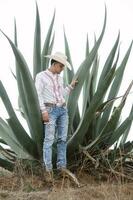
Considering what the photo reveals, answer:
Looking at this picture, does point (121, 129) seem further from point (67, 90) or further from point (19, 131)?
point (19, 131)

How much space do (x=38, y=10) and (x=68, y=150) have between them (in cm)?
151

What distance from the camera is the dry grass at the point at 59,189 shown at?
5.18 meters

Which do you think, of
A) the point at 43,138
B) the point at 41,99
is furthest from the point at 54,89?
the point at 43,138

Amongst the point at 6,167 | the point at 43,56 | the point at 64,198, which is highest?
the point at 43,56

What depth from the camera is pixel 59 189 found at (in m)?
5.65

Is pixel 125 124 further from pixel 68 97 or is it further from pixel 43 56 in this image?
pixel 43 56

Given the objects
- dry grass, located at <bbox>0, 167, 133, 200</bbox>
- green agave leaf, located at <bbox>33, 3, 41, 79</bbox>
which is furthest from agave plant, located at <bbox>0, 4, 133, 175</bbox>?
dry grass, located at <bbox>0, 167, 133, 200</bbox>

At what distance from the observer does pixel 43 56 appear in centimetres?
667

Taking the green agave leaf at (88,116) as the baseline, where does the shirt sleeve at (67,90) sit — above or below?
above

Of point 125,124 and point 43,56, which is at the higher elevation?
point 43,56

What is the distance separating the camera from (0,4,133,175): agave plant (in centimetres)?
599

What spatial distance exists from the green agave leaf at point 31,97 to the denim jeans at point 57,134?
0.15m

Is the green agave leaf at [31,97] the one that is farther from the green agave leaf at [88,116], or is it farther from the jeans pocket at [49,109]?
the green agave leaf at [88,116]

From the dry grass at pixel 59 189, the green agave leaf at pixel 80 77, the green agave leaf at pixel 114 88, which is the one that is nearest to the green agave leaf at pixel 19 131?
the dry grass at pixel 59 189
